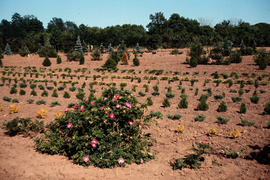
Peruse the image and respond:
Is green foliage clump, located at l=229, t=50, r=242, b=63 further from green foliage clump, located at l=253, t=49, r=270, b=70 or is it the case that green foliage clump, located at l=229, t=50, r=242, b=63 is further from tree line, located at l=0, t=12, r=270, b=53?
tree line, located at l=0, t=12, r=270, b=53

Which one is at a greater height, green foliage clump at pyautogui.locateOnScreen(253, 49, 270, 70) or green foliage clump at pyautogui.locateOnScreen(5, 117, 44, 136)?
green foliage clump at pyautogui.locateOnScreen(253, 49, 270, 70)

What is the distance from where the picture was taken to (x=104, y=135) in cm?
420

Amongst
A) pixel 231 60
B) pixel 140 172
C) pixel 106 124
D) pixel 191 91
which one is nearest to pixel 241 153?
pixel 140 172

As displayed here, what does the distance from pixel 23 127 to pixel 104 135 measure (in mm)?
2687

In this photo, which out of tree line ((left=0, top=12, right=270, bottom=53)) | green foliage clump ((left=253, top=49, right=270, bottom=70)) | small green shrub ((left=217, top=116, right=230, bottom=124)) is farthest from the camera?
tree line ((left=0, top=12, right=270, bottom=53))

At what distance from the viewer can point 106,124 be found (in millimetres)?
4230

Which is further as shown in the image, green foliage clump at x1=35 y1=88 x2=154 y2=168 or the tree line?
the tree line

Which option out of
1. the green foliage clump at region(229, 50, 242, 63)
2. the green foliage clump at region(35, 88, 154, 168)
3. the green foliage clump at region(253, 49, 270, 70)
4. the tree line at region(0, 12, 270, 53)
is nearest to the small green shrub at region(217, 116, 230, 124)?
the green foliage clump at region(35, 88, 154, 168)

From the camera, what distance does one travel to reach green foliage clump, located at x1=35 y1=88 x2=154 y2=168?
4094 millimetres

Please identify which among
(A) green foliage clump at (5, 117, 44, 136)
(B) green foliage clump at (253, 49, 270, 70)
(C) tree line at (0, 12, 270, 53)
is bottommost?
(A) green foliage clump at (5, 117, 44, 136)

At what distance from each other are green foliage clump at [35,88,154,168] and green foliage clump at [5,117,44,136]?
102 cm

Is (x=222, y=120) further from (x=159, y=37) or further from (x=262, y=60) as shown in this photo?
(x=159, y=37)

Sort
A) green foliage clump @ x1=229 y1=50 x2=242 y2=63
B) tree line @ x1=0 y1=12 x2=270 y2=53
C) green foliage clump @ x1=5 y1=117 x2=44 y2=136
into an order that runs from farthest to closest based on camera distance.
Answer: tree line @ x1=0 y1=12 x2=270 y2=53, green foliage clump @ x1=229 y1=50 x2=242 y2=63, green foliage clump @ x1=5 y1=117 x2=44 y2=136

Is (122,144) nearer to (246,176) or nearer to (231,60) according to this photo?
(246,176)
